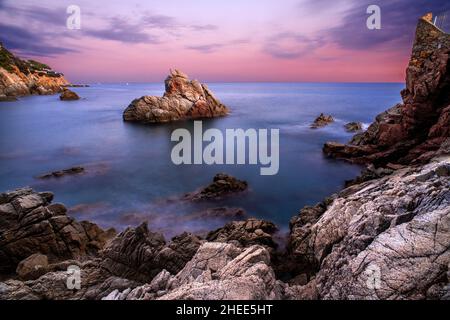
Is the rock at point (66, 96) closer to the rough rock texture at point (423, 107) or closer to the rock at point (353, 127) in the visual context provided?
the rock at point (353, 127)

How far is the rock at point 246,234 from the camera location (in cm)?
1240

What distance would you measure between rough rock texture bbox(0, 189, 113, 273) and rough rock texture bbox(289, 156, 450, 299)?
966cm

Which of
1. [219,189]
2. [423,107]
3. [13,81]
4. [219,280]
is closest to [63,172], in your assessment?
[219,189]

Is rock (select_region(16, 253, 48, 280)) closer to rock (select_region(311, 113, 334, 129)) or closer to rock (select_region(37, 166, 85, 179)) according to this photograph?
rock (select_region(37, 166, 85, 179))

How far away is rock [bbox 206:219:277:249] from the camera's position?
488 inches

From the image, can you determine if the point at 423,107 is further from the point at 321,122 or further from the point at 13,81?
the point at 13,81

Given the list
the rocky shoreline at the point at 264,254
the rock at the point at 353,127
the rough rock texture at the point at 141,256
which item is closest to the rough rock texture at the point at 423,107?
the rocky shoreline at the point at 264,254

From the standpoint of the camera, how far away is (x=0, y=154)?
27.3 m

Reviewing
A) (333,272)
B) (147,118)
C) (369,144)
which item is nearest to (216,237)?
(333,272)

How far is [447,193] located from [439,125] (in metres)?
12.2

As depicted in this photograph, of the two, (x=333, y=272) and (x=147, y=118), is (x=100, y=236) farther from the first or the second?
(x=147, y=118)

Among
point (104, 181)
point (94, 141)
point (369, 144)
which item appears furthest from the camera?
point (94, 141)

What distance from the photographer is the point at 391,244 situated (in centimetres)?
653

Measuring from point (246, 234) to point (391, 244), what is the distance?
23.1 ft
